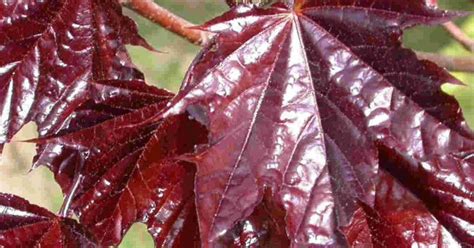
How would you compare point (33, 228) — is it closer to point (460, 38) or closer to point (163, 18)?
point (163, 18)

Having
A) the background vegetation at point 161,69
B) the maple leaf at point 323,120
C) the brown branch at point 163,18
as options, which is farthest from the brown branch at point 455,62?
the background vegetation at point 161,69

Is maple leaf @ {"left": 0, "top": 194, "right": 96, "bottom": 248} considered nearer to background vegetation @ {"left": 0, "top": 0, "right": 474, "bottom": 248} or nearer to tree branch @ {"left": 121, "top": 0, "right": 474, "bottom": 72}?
tree branch @ {"left": 121, "top": 0, "right": 474, "bottom": 72}

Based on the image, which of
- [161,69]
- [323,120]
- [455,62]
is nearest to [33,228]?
[323,120]

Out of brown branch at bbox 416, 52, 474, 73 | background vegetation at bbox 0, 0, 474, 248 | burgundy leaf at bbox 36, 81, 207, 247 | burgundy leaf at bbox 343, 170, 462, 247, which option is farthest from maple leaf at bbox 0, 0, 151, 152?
background vegetation at bbox 0, 0, 474, 248

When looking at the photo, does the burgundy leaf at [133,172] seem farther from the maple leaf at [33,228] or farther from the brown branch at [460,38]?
the brown branch at [460,38]

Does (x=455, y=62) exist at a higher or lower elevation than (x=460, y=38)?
lower

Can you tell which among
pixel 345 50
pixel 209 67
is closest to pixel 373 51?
pixel 345 50
